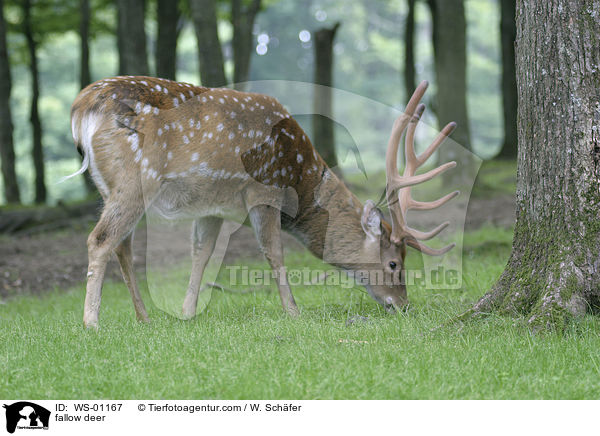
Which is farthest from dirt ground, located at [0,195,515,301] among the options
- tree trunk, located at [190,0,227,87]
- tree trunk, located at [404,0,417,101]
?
tree trunk, located at [404,0,417,101]

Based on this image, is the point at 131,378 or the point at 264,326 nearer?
the point at 131,378

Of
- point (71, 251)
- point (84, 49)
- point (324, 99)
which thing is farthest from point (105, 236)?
point (84, 49)

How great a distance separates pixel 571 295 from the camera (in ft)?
13.1

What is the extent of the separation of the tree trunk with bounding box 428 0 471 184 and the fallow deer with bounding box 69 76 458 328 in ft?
19.0

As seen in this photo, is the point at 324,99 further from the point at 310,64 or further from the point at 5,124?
the point at 310,64

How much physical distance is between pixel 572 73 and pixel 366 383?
2.33m

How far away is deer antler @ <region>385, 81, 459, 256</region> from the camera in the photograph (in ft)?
16.5

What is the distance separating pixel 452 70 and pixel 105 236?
8.40m

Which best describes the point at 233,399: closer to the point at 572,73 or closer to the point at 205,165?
the point at 205,165

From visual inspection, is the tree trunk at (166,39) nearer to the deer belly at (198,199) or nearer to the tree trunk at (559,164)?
the deer belly at (198,199)

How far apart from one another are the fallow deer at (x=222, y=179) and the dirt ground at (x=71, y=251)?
2.06 metres

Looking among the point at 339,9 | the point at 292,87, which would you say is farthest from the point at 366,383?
the point at 339,9

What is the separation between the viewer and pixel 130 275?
5203 mm
